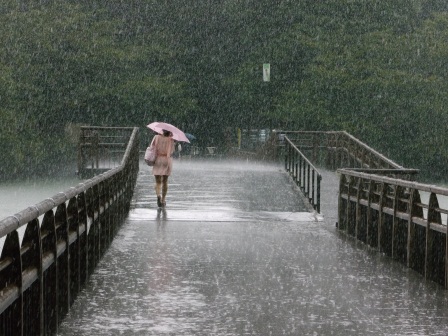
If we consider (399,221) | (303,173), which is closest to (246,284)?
(399,221)

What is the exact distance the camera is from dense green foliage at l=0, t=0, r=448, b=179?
54344mm

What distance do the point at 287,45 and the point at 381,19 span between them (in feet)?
18.7

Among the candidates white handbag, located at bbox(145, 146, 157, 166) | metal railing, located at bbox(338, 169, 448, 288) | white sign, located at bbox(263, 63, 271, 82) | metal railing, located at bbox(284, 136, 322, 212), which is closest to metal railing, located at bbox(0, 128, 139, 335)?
metal railing, located at bbox(338, 169, 448, 288)

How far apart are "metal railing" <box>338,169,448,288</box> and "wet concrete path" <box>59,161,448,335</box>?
0.72 ft


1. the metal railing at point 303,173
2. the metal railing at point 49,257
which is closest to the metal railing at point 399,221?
the metal railing at point 303,173

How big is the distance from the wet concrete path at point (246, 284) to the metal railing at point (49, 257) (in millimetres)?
269

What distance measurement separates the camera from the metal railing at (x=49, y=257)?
6.30 metres

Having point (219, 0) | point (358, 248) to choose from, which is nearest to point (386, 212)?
point (358, 248)

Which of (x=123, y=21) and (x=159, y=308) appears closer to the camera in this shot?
(x=159, y=308)

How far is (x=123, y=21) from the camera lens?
5716 centimetres

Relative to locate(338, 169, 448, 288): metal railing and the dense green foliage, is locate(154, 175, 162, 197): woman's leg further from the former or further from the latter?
the dense green foliage

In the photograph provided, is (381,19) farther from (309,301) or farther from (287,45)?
(309,301)

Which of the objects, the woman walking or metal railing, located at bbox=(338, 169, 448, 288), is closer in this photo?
metal railing, located at bbox=(338, 169, 448, 288)

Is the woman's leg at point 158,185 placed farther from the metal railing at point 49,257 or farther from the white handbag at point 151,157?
the metal railing at point 49,257
